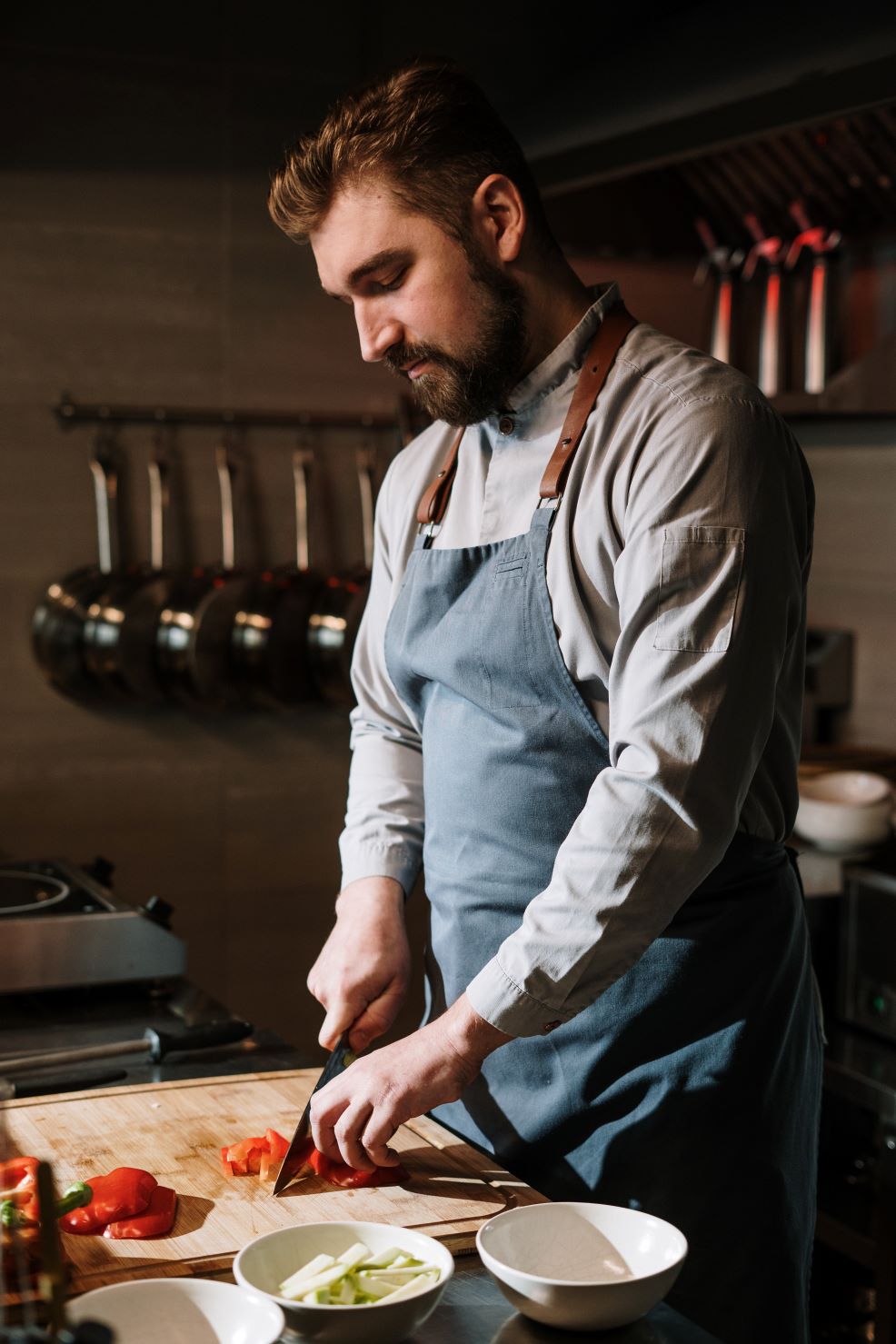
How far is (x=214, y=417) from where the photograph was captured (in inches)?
108

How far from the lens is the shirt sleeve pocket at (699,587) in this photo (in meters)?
1.16

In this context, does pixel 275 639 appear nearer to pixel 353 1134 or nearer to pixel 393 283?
pixel 393 283

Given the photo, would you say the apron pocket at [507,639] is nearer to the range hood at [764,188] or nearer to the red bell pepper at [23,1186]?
the red bell pepper at [23,1186]

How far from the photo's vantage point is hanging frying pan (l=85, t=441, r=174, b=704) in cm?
256

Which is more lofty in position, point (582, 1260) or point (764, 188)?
point (764, 188)

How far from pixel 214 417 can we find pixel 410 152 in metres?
1.47

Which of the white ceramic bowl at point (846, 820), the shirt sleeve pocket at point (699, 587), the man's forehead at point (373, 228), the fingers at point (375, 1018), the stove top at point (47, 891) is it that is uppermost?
the man's forehead at point (373, 228)

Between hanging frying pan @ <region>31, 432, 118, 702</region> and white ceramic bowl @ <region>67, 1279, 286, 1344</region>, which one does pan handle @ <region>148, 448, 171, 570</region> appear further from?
white ceramic bowl @ <region>67, 1279, 286, 1344</region>

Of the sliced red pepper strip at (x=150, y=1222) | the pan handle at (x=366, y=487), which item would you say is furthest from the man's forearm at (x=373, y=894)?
the pan handle at (x=366, y=487)

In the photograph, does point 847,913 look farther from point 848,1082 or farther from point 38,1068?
point 38,1068

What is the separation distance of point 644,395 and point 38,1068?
2.88ft

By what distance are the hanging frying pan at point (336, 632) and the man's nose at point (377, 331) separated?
49.7 inches

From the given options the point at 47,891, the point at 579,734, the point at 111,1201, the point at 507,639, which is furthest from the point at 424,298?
the point at 47,891

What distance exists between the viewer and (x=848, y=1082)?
2066 millimetres
